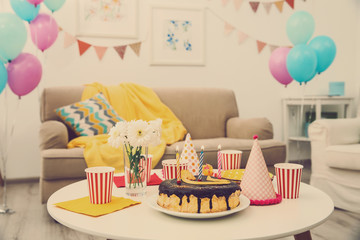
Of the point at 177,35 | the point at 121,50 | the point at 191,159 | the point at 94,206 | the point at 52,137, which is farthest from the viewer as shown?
the point at 177,35

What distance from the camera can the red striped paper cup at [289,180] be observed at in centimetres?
116

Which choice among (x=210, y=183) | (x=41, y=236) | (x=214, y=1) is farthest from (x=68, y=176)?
(x=214, y=1)

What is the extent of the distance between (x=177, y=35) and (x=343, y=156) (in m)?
1.95

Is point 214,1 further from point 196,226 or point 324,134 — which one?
point 196,226

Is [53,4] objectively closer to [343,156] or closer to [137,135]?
[137,135]

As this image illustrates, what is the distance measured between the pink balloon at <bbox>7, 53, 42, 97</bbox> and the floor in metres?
0.81

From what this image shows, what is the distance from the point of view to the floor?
190 cm

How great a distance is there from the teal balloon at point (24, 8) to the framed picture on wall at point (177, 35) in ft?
3.79

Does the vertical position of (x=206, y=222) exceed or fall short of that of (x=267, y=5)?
it falls short

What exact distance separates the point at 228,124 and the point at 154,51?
1.05 m

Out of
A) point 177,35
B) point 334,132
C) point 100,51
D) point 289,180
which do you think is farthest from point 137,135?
point 177,35

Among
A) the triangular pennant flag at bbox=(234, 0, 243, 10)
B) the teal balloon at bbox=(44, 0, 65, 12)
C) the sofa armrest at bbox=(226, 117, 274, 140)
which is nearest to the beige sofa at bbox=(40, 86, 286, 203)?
the sofa armrest at bbox=(226, 117, 274, 140)

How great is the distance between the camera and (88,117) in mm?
2584

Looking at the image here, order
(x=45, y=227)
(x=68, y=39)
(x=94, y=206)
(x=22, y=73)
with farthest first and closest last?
(x=68, y=39) < (x=22, y=73) < (x=45, y=227) < (x=94, y=206)
